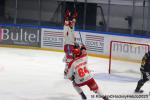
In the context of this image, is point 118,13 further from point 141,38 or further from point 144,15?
point 141,38

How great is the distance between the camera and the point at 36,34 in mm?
16656

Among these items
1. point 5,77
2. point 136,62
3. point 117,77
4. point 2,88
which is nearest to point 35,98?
point 2,88

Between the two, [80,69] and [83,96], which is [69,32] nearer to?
[83,96]

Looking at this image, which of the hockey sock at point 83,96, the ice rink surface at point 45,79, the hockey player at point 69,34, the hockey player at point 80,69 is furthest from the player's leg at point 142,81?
the hockey player at point 69,34

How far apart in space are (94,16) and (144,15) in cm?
210

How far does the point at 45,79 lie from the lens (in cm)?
1129

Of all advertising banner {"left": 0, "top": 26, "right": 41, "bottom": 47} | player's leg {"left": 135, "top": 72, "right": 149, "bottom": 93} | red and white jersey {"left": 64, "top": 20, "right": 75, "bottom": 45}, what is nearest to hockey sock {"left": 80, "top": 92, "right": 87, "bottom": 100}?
player's leg {"left": 135, "top": 72, "right": 149, "bottom": 93}

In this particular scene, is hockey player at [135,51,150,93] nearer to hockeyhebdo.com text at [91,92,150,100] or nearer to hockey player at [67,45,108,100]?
hockeyhebdo.com text at [91,92,150,100]

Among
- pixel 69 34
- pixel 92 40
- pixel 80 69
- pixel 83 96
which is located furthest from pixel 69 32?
pixel 92 40

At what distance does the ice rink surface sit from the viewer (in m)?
9.66

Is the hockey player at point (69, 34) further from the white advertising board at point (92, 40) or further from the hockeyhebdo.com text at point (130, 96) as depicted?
the white advertising board at point (92, 40)

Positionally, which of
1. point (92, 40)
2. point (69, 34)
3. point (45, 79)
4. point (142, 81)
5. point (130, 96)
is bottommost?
point (130, 96)

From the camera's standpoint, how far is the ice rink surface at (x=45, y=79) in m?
9.66

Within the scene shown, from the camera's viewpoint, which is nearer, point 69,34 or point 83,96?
point 83,96
